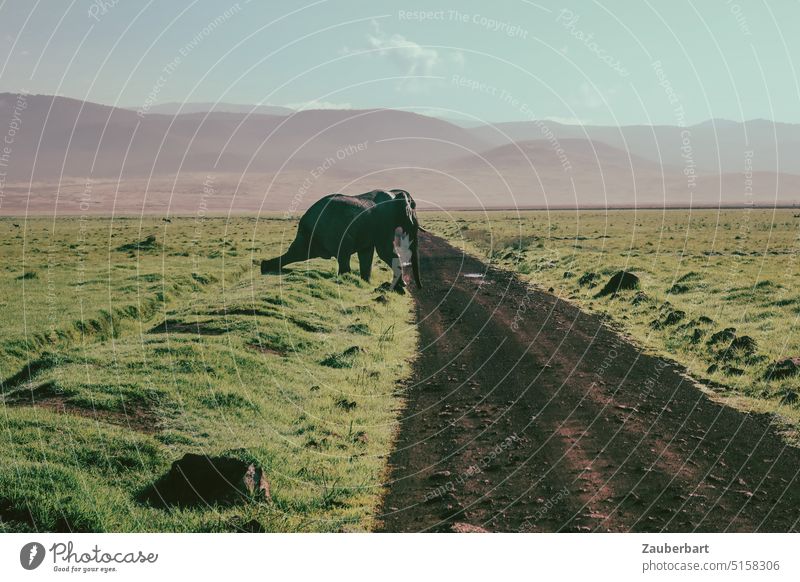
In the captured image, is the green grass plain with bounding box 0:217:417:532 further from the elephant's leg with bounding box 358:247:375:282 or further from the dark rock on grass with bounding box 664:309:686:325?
the dark rock on grass with bounding box 664:309:686:325

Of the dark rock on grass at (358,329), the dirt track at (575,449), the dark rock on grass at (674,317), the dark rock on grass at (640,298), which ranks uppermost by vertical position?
the dark rock on grass at (640,298)

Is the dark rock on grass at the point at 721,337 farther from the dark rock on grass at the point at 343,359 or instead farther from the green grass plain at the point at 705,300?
the dark rock on grass at the point at 343,359

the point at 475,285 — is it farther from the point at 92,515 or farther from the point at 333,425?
the point at 92,515

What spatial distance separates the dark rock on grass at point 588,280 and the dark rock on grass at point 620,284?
2285 millimetres

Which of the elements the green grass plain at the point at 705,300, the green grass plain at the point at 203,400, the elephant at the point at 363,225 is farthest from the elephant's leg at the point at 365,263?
the green grass plain at the point at 705,300

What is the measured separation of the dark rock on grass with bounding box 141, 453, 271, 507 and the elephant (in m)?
19.2

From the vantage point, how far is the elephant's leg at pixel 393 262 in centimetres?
2867

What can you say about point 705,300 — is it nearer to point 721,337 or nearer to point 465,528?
point 721,337

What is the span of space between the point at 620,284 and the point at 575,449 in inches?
741

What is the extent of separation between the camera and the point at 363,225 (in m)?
28.3

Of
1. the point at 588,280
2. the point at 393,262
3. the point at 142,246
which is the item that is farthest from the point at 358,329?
the point at 142,246

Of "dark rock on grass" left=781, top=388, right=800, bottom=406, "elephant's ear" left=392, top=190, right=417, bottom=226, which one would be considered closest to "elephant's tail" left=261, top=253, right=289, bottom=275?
"elephant's ear" left=392, top=190, right=417, bottom=226

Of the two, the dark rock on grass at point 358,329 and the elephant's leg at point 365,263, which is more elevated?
the elephant's leg at point 365,263

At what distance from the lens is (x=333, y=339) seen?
2030 centimetres
